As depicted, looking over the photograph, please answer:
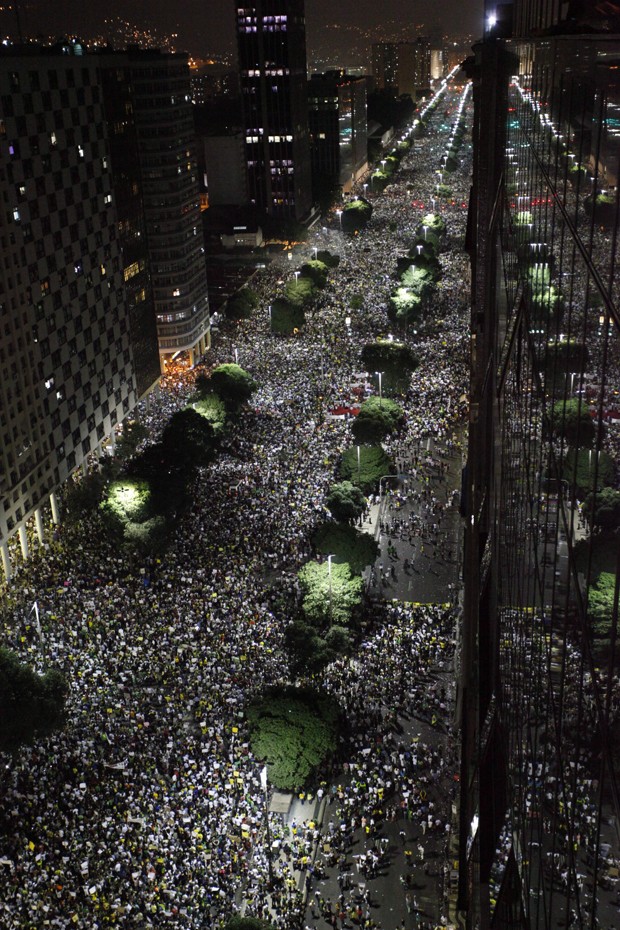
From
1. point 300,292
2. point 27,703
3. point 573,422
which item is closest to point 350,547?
point 27,703

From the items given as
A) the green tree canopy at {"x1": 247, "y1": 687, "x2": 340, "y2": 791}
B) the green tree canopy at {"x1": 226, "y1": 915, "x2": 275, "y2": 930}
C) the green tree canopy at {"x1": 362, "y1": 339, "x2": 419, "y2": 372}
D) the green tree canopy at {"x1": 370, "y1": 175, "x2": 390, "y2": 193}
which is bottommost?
the green tree canopy at {"x1": 226, "y1": 915, "x2": 275, "y2": 930}

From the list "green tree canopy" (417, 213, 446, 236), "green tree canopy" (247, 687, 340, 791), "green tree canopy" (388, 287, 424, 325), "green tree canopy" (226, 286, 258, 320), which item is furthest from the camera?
"green tree canopy" (417, 213, 446, 236)

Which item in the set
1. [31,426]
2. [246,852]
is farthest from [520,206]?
[31,426]

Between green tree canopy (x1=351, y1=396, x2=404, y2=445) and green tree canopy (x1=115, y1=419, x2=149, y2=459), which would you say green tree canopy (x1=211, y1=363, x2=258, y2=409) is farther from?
green tree canopy (x1=351, y1=396, x2=404, y2=445)

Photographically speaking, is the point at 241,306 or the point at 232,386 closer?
the point at 232,386

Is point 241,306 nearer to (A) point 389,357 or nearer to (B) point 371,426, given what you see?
(A) point 389,357

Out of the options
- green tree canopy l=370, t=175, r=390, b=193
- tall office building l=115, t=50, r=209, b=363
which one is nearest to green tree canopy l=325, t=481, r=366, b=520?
tall office building l=115, t=50, r=209, b=363
